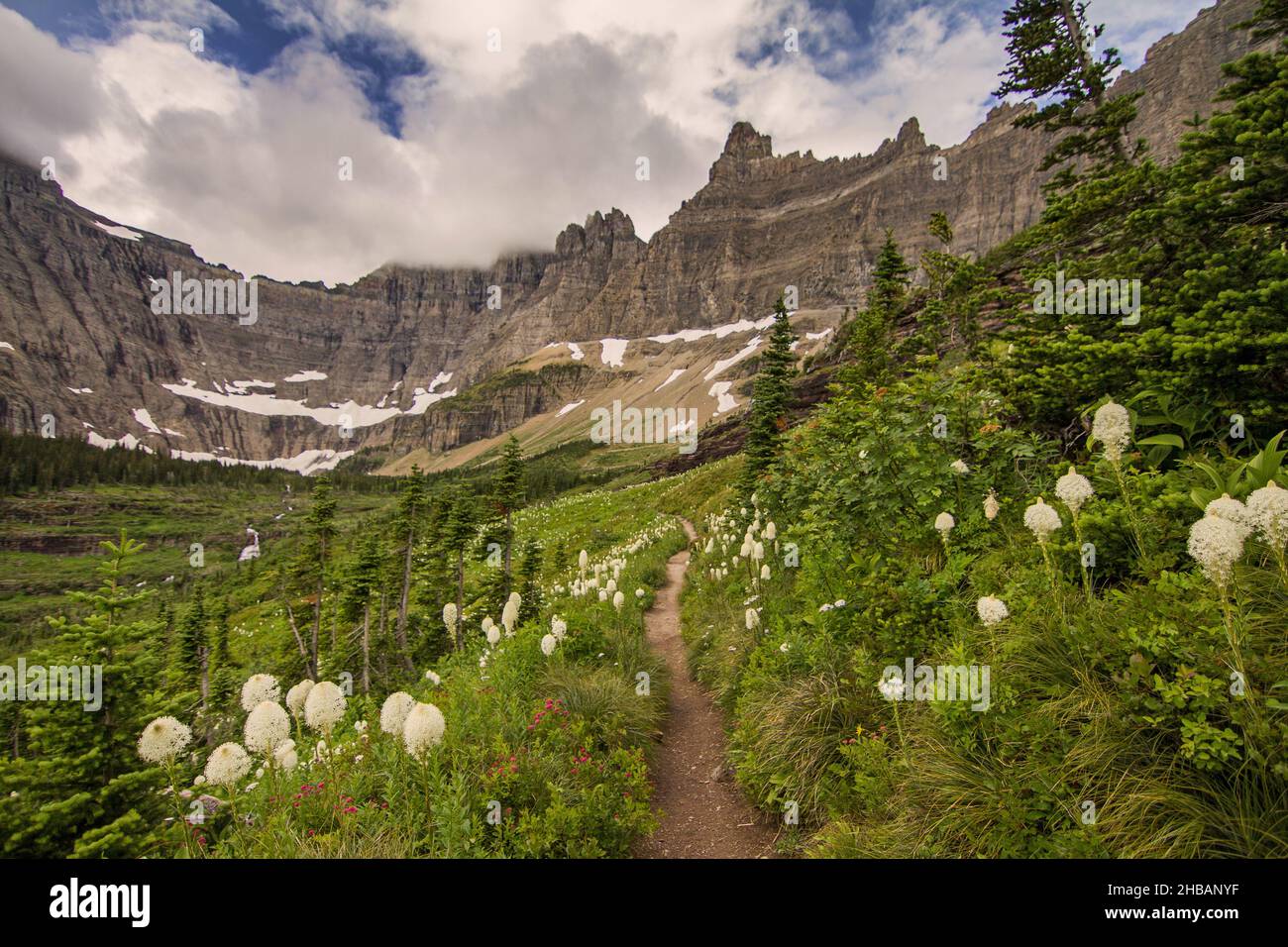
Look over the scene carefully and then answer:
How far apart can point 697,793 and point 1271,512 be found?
5.30m

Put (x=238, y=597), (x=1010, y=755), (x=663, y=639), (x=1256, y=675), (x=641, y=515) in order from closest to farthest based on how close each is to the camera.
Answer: (x=1256, y=675), (x=1010, y=755), (x=663, y=639), (x=641, y=515), (x=238, y=597)

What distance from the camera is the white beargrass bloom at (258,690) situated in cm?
414

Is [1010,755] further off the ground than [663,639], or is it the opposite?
[1010,755]

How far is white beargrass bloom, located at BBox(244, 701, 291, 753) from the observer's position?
3.62 meters

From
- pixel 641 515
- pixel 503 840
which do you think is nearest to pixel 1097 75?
pixel 503 840

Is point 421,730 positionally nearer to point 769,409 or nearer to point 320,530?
point 769,409

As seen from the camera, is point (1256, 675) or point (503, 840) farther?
point (503, 840)

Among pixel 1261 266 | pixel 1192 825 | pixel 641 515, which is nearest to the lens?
pixel 1192 825

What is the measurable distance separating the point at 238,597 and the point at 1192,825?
82.3 m

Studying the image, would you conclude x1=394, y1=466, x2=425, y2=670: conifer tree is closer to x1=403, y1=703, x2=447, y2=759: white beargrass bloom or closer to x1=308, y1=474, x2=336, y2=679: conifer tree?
x1=308, y1=474, x2=336, y2=679: conifer tree

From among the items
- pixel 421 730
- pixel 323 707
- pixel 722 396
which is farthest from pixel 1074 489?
pixel 722 396

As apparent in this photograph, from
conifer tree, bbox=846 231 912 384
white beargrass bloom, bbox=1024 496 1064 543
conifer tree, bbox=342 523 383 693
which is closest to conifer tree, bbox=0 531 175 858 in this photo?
white beargrass bloom, bbox=1024 496 1064 543
